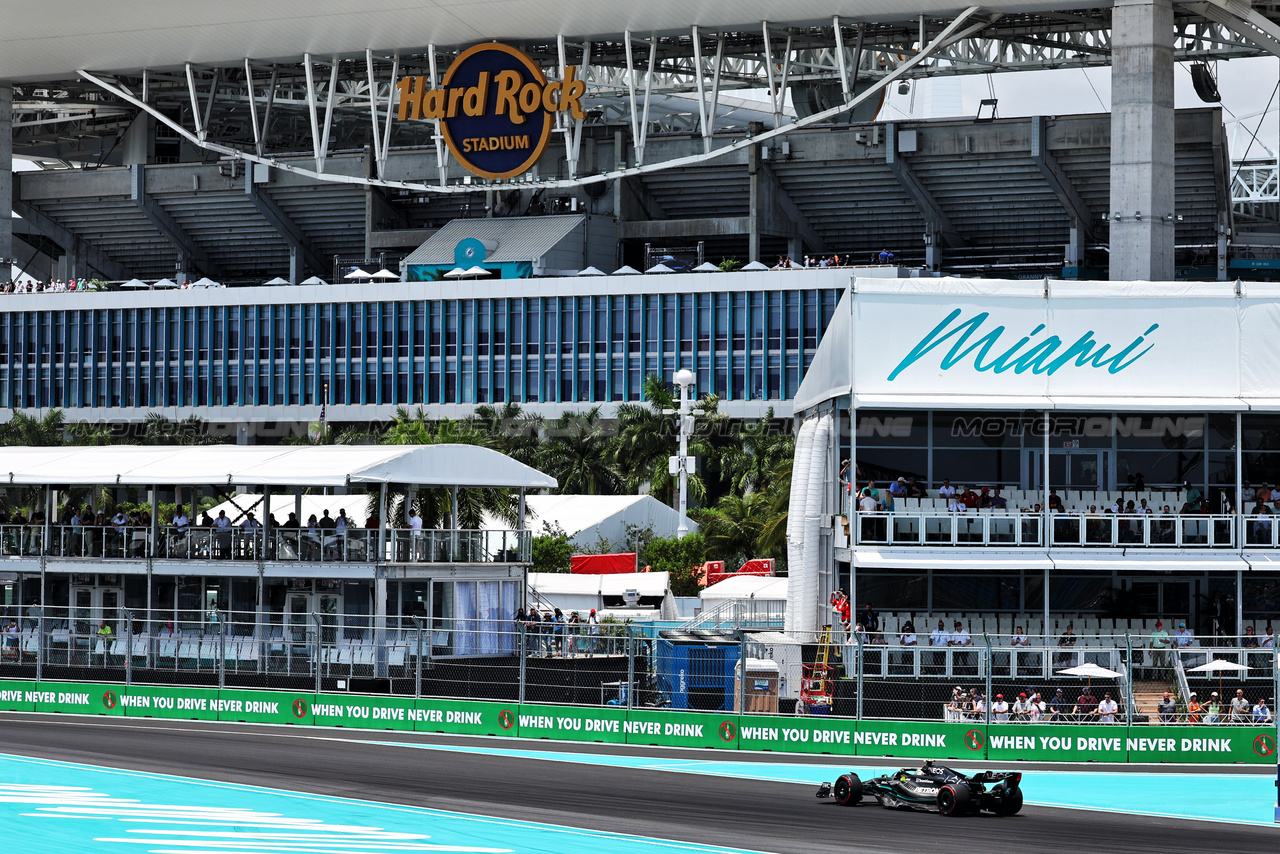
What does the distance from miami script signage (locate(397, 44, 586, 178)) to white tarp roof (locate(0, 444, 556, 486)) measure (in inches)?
1890

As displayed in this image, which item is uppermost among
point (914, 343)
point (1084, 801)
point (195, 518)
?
point (914, 343)

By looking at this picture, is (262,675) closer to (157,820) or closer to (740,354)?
(157,820)

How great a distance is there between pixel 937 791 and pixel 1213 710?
816 cm

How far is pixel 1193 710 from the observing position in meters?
30.5

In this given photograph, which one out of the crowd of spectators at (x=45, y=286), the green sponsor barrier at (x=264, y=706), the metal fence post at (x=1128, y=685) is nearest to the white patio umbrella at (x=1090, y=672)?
the metal fence post at (x=1128, y=685)

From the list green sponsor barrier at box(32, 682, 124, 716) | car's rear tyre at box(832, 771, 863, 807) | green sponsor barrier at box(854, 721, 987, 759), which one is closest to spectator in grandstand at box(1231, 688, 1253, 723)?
green sponsor barrier at box(854, 721, 987, 759)

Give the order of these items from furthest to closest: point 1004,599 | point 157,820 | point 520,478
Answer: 1. point 520,478
2. point 1004,599
3. point 157,820

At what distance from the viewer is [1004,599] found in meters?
40.6

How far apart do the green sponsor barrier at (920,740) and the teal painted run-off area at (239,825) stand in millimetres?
9012

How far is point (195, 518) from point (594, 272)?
5549 cm

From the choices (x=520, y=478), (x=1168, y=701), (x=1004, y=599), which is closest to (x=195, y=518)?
(x=520, y=478)

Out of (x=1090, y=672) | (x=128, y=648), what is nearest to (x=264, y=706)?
(x=128, y=648)

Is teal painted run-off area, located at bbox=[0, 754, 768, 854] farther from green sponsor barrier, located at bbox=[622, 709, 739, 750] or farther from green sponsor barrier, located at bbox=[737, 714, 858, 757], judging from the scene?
green sponsor barrier, located at bbox=[737, 714, 858, 757]

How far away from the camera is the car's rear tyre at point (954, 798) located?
24406 millimetres
